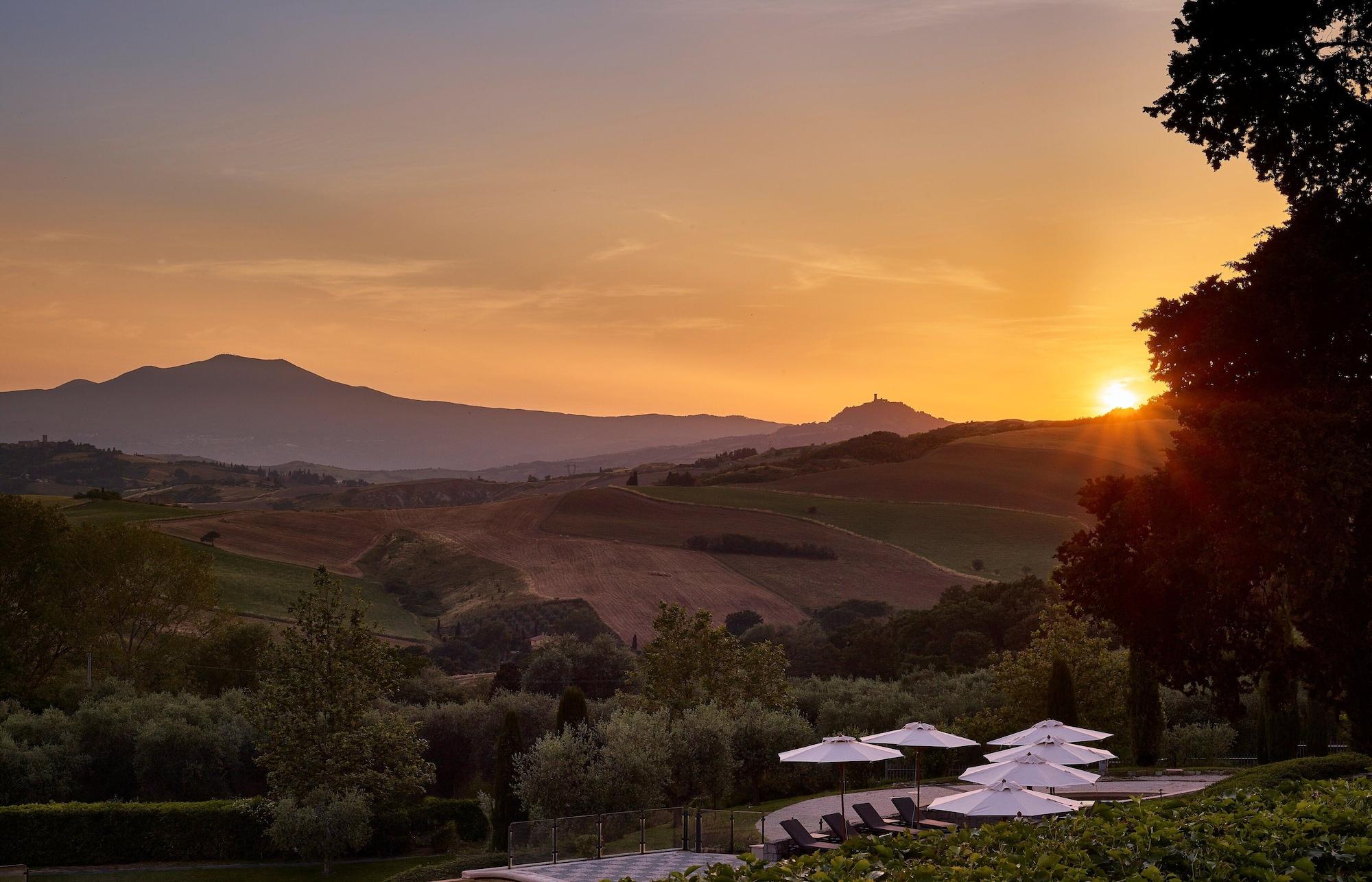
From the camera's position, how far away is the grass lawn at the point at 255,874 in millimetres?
33312

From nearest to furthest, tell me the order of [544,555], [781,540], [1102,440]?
[544,555] → [781,540] → [1102,440]

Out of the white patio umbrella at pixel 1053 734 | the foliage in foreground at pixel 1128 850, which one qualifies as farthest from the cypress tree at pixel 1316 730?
the foliage in foreground at pixel 1128 850

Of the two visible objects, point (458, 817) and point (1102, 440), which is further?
point (1102, 440)

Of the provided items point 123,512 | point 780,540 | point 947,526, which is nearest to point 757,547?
point 780,540

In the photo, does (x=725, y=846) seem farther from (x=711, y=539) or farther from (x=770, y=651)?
(x=711, y=539)

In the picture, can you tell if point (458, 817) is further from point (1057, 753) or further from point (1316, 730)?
point (1316, 730)

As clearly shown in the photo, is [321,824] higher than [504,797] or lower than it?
lower

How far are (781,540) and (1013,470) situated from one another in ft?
102

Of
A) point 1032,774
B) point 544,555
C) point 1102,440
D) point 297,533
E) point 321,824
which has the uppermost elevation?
point 1102,440

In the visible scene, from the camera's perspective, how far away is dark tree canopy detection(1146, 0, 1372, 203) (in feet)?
74.2

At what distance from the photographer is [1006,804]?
2127cm

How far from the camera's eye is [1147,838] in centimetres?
871

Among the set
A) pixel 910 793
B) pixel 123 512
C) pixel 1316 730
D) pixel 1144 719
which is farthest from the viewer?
pixel 123 512

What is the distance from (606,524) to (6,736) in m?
76.9
